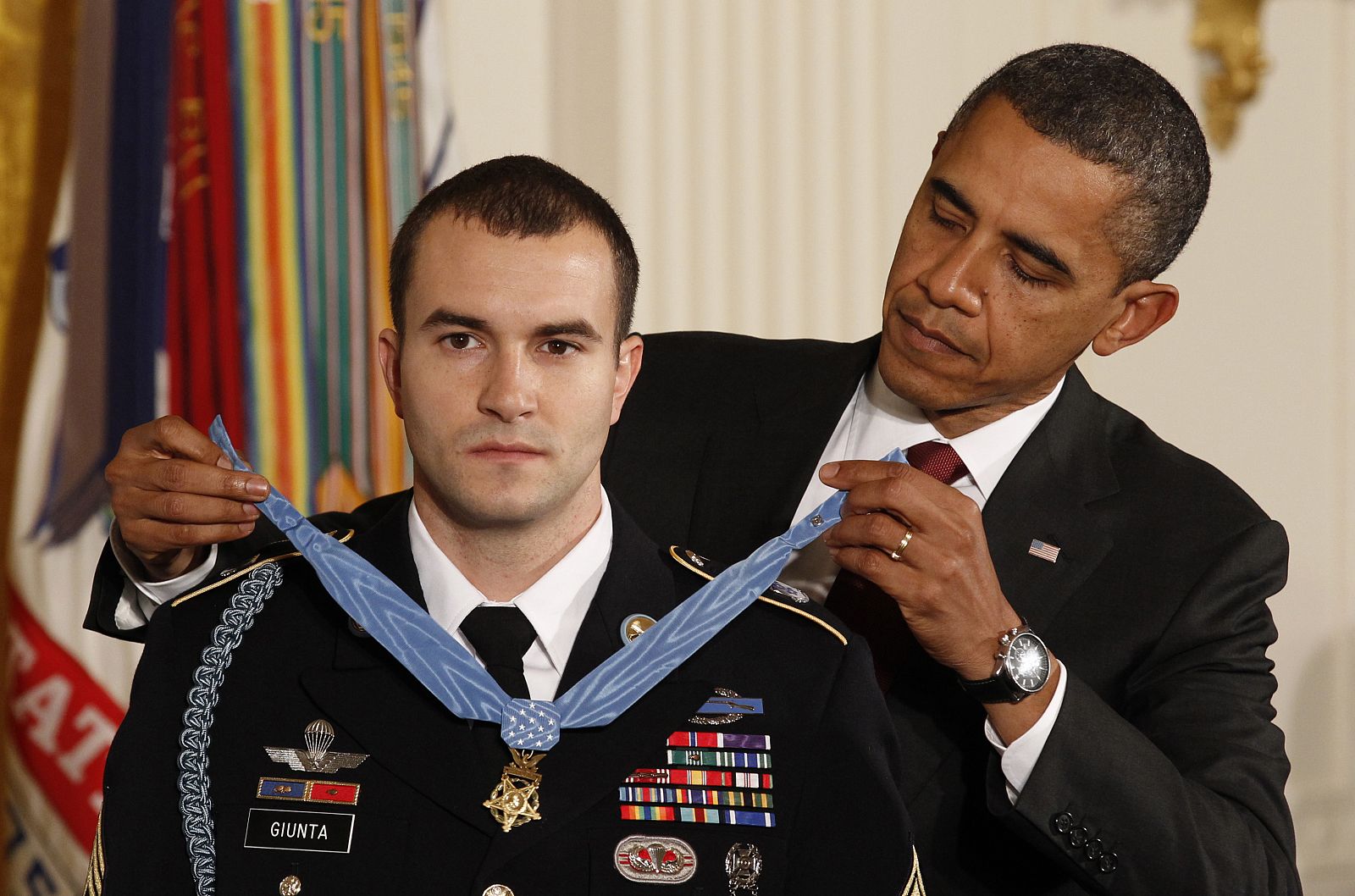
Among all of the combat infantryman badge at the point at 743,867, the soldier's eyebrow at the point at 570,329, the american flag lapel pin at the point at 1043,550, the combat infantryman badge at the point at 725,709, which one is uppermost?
the soldier's eyebrow at the point at 570,329

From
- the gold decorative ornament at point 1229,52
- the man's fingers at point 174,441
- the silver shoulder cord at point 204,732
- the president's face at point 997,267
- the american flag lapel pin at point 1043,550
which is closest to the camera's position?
the silver shoulder cord at point 204,732

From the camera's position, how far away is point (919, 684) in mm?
2135

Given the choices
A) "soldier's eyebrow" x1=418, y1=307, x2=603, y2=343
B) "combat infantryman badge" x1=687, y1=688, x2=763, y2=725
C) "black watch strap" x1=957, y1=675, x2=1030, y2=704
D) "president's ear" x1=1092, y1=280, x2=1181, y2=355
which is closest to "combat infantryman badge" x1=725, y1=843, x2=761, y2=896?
"combat infantryman badge" x1=687, y1=688, x2=763, y2=725

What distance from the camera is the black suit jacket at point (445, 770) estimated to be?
1.63 metres

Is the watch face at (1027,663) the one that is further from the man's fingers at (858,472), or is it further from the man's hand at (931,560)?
the man's fingers at (858,472)

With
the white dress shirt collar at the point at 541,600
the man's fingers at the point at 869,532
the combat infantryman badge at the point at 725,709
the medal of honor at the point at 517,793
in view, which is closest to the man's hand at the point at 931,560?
the man's fingers at the point at 869,532

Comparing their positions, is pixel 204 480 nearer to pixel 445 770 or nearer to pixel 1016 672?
pixel 445 770

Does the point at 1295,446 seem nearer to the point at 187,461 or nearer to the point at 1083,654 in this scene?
the point at 1083,654

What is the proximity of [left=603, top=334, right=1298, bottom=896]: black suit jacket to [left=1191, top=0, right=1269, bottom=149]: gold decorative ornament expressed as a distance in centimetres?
190

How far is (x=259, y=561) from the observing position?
1.83 meters

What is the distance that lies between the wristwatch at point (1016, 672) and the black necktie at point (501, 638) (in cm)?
56

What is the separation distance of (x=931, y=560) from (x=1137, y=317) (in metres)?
0.69

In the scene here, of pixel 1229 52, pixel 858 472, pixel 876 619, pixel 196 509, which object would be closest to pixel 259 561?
pixel 196 509

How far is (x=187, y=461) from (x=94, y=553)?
1618 millimetres
